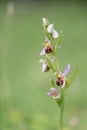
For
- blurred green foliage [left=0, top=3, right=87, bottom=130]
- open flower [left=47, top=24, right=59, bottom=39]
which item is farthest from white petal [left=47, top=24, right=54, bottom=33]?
blurred green foliage [left=0, top=3, right=87, bottom=130]

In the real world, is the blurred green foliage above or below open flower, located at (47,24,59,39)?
below

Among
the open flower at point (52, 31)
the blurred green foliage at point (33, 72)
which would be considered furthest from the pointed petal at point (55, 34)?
the blurred green foliage at point (33, 72)

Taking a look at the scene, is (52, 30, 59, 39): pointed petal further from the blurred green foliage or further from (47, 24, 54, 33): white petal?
the blurred green foliage

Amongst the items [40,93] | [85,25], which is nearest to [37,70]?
[40,93]

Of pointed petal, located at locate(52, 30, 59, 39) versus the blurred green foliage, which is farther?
the blurred green foliage

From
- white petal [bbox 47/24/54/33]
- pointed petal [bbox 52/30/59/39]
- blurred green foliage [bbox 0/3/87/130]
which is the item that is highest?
white petal [bbox 47/24/54/33]

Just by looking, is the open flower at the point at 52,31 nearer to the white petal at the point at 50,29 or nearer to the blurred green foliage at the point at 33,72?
the white petal at the point at 50,29

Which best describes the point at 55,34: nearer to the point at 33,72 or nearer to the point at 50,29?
the point at 50,29

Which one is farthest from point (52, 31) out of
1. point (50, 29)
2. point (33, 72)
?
point (33, 72)

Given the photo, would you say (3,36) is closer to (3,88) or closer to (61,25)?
(3,88)
